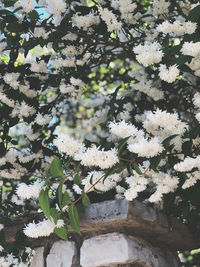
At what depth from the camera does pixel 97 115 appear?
2.82 meters

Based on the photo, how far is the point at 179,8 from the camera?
239 cm

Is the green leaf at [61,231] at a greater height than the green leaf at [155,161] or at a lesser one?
lesser

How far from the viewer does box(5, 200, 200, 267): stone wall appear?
183 cm

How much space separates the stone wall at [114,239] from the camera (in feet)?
6.02

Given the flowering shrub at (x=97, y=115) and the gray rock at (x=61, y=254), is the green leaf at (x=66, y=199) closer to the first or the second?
the flowering shrub at (x=97, y=115)

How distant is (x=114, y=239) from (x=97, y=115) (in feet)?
3.60

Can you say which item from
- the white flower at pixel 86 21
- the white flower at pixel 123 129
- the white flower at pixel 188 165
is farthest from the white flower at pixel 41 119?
the white flower at pixel 188 165

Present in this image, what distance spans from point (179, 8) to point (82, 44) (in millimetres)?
587

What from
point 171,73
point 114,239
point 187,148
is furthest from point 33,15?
point 114,239

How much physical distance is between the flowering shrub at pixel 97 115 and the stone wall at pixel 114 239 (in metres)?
0.09

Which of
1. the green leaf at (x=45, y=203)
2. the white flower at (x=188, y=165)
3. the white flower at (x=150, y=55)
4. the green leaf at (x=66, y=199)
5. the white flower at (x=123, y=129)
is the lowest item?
the green leaf at (x=45, y=203)

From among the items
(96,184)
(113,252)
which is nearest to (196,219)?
(113,252)

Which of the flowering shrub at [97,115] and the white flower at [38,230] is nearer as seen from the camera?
the flowering shrub at [97,115]

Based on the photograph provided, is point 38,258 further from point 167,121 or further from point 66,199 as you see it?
point 167,121
